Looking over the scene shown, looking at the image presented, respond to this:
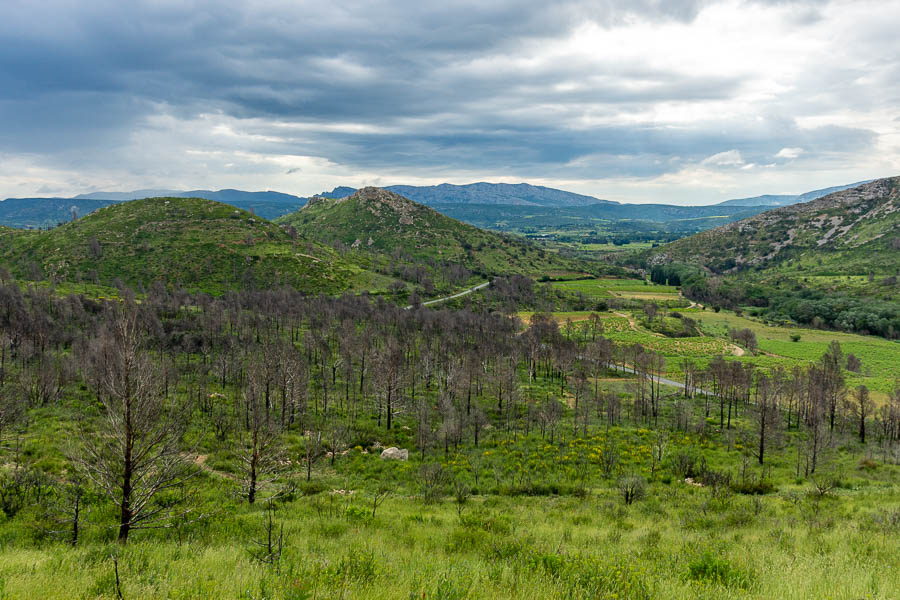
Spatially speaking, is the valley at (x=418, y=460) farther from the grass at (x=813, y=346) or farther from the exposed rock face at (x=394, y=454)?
the grass at (x=813, y=346)

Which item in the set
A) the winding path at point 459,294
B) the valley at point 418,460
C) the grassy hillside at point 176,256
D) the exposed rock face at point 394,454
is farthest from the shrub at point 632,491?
the grassy hillside at point 176,256

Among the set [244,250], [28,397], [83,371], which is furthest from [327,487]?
[244,250]

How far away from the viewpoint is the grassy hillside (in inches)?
5782

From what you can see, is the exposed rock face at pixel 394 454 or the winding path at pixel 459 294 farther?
the winding path at pixel 459 294

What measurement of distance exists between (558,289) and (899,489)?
15487 centimetres

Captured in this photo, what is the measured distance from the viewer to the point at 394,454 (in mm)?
38438

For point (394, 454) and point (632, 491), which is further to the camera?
point (394, 454)

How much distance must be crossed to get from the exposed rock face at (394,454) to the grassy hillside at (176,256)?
11581 cm

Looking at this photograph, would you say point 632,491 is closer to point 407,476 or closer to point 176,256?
point 407,476

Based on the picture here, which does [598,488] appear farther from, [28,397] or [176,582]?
[28,397]

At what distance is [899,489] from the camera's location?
28.3 m

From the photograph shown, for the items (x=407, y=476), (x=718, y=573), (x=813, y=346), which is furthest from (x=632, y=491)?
(x=813, y=346)

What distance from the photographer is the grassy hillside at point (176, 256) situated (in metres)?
147

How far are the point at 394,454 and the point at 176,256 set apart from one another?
516 feet
